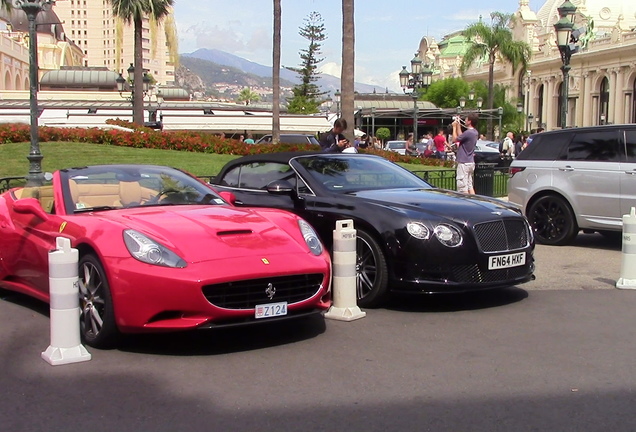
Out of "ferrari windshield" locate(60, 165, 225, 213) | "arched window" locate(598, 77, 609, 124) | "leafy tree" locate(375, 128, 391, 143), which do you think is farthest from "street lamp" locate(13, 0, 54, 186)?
"arched window" locate(598, 77, 609, 124)

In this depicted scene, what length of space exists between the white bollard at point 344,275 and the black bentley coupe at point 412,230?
0.37m

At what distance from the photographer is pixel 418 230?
7.14 m

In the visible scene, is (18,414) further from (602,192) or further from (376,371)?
(602,192)

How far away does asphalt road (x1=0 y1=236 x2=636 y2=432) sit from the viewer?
14.7 ft

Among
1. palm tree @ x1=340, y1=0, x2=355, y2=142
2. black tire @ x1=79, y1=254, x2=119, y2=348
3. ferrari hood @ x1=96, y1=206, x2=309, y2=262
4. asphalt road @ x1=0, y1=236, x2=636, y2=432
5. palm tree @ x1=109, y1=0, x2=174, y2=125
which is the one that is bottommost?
asphalt road @ x1=0, y1=236, x2=636, y2=432

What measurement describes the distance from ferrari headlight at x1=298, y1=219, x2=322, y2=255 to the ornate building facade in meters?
76.8

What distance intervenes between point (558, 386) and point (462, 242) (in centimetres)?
223

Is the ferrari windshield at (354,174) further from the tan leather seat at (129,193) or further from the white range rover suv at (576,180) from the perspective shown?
the white range rover suv at (576,180)

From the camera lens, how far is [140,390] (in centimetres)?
503

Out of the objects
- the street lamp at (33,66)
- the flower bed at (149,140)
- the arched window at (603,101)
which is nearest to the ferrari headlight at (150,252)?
the street lamp at (33,66)

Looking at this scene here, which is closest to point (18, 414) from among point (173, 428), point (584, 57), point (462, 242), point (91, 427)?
point (91, 427)

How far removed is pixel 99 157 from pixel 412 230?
65.2 feet

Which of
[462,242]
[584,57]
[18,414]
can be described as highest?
[584,57]

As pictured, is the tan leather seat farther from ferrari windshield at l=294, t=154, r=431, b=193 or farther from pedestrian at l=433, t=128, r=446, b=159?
pedestrian at l=433, t=128, r=446, b=159
